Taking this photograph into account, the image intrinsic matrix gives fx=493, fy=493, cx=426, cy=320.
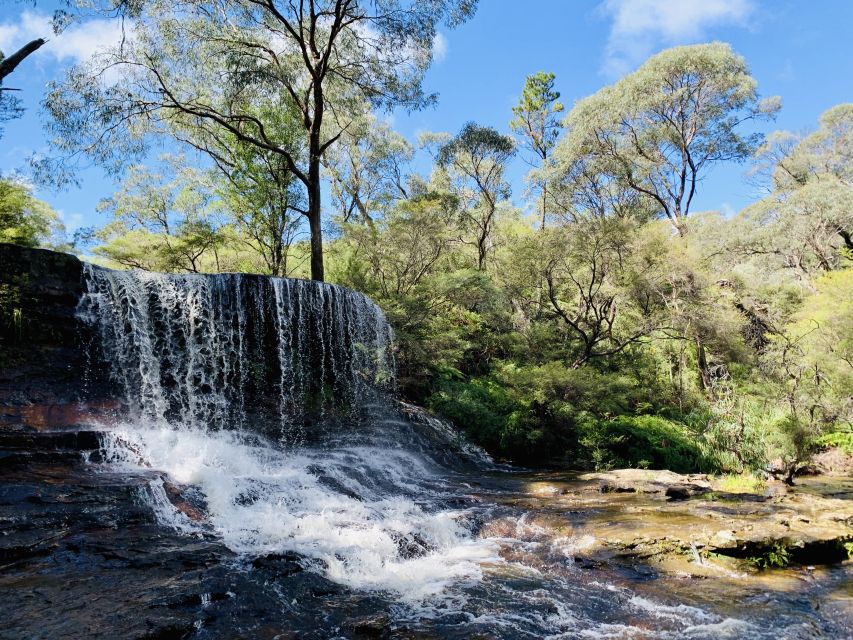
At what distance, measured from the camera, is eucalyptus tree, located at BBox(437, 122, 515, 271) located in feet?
72.9

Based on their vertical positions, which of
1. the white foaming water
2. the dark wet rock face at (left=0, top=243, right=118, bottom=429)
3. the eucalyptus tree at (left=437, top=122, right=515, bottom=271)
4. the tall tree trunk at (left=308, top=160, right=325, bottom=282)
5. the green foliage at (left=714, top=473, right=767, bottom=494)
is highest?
the eucalyptus tree at (left=437, top=122, right=515, bottom=271)

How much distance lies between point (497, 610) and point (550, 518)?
117 inches

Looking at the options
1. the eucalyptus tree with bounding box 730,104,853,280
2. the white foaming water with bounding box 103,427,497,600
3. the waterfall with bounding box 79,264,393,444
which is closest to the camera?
the white foaming water with bounding box 103,427,497,600

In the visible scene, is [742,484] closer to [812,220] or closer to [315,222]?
[315,222]

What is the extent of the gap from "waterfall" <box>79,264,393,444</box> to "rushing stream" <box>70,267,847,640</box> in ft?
0.12

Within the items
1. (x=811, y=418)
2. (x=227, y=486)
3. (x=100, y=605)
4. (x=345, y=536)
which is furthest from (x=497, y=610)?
(x=811, y=418)

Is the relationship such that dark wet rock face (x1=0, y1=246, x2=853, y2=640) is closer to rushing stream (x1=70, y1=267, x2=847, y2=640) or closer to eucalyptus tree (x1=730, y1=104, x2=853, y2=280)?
rushing stream (x1=70, y1=267, x2=847, y2=640)

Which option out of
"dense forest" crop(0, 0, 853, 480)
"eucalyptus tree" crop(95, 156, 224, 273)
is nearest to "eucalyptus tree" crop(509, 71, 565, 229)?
"dense forest" crop(0, 0, 853, 480)

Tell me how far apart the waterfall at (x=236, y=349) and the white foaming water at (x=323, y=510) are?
1.52 meters

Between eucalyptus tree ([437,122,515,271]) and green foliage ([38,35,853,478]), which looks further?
eucalyptus tree ([437,122,515,271])

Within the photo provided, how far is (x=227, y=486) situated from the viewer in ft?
22.6

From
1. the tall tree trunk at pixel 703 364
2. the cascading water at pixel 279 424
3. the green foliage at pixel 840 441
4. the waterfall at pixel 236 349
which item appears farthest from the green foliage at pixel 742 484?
the waterfall at pixel 236 349

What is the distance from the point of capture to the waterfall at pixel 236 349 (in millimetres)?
10578

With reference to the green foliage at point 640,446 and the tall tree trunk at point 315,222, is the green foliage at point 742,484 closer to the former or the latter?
the green foliage at point 640,446
